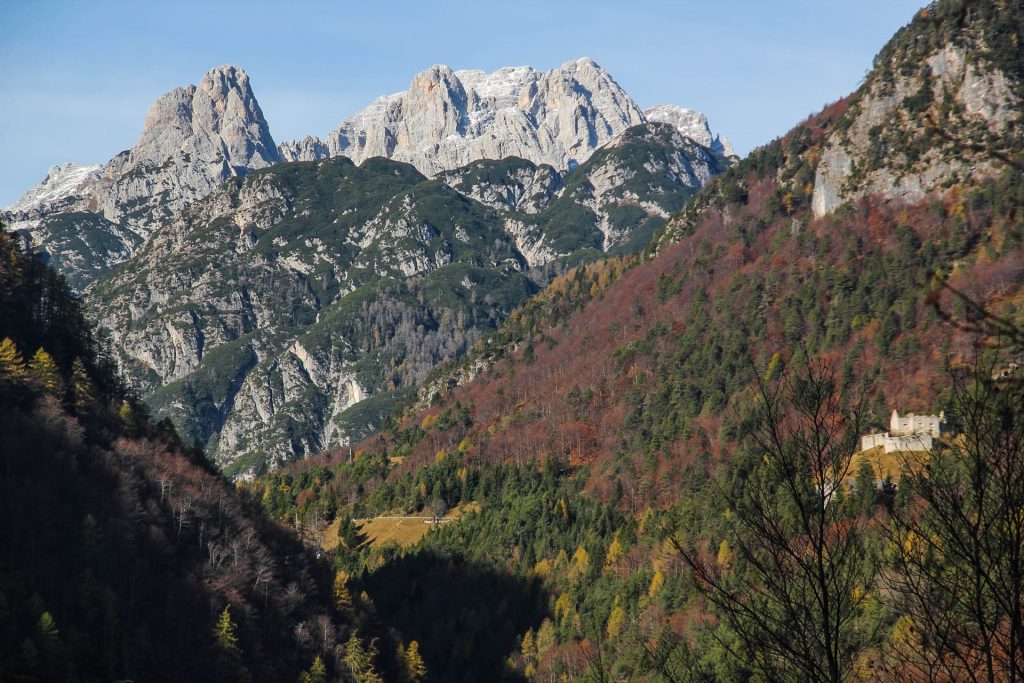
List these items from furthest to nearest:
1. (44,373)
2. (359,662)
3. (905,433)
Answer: (905,433)
(359,662)
(44,373)

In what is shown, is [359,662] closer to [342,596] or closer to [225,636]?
[342,596]

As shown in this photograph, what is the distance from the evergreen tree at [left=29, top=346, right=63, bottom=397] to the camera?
11903cm

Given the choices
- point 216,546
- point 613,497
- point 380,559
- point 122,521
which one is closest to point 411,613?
point 380,559

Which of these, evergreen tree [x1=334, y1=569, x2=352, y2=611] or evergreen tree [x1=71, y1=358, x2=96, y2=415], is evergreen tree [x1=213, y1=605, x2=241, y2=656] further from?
evergreen tree [x1=71, y1=358, x2=96, y2=415]

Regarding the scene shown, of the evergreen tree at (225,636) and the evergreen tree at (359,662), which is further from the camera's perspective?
the evergreen tree at (359,662)

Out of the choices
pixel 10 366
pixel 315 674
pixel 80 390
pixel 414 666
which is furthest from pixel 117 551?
pixel 414 666

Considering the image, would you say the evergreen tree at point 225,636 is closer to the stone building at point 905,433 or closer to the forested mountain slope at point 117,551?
the forested mountain slope at point 117,551

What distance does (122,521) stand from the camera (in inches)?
4277

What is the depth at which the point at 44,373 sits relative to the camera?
392ft

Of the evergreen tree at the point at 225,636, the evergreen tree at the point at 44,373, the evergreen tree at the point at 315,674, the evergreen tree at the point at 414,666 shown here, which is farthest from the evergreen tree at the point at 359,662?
the evergreen tree at the point at 44,373

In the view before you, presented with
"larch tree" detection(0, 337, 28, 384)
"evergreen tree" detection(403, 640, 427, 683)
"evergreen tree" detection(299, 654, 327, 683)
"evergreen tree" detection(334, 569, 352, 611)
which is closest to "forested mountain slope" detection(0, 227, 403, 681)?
"larch tree" detection(0, 337, 28, 384)

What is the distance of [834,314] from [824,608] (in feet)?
615

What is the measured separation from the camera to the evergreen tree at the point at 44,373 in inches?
4686

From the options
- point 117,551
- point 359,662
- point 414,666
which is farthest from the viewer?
point 414,666
